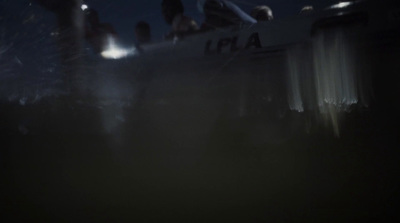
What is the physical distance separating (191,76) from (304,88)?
154 centimetres

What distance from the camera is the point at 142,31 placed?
5984 mm

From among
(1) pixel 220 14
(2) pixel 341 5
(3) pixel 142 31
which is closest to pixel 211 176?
(2) pixel 341 5

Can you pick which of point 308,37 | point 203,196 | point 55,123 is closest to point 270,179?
point 203,196

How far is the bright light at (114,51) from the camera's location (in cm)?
568

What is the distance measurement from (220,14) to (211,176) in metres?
2.91

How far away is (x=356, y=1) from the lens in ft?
10.3

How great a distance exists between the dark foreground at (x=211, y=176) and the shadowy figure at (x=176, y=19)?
171cm

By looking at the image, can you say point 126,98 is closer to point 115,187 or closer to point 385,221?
point 115,187

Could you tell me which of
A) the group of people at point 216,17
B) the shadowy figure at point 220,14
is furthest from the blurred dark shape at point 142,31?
the shadowy figure at point 220,14

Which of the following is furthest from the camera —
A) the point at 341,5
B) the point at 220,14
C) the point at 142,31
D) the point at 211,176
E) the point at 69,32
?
the point at 69,32

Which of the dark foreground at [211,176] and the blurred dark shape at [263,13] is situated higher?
the blurred dark shape at [263,13]

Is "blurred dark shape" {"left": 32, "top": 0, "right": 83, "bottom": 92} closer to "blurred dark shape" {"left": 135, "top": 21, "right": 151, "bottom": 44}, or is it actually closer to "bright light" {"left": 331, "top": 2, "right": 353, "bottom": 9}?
"blurred dark shape" {"left": 135, "top": 21, "right": 151, "bottom": 44}

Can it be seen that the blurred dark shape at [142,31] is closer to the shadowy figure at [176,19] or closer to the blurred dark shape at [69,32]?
the shadowy figure at [176,19]

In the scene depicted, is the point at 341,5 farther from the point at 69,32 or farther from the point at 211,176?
the point at 69,32
